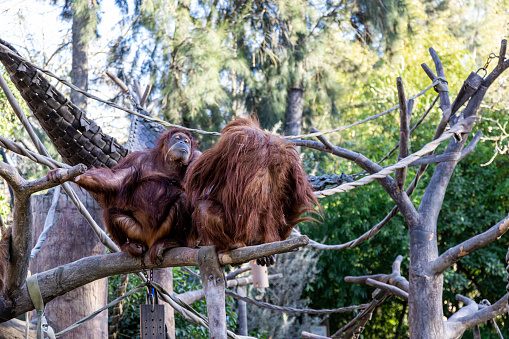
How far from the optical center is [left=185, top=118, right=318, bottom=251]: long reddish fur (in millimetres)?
1946

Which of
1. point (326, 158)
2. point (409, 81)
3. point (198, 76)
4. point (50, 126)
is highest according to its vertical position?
point (409, 81)

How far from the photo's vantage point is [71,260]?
2.97 m

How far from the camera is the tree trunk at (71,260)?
289 cm

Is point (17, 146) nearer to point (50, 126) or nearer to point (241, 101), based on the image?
point (50, 126)

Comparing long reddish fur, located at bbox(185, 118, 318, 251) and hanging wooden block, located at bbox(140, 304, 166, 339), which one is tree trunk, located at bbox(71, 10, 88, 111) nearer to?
hanging wooden block, located at bbox(140, 304, 166, 339)

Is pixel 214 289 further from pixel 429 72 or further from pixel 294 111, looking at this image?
pixel 294 111

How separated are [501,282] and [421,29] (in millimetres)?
5662

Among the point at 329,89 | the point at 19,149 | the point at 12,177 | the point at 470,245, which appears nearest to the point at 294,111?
the point at 329,89

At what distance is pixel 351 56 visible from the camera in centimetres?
1173

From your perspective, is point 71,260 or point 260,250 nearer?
point 260,250

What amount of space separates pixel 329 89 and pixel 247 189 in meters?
8.11

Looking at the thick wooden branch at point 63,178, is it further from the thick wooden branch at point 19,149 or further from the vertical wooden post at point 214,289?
the vertical wooden post at point 214,289

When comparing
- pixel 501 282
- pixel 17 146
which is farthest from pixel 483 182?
pixel 17 146

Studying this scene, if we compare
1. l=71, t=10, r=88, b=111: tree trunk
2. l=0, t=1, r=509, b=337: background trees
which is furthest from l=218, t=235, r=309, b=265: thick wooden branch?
l=71, t=10, r=88, b=111: tree trunk
